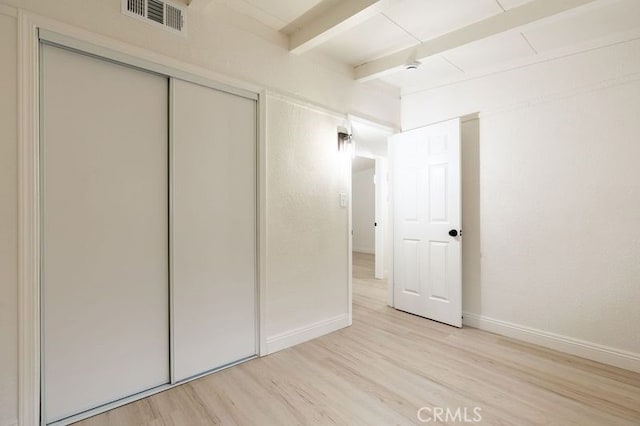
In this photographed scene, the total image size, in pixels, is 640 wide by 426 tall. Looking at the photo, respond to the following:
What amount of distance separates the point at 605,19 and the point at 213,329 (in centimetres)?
360

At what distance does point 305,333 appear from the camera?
9.00 ft

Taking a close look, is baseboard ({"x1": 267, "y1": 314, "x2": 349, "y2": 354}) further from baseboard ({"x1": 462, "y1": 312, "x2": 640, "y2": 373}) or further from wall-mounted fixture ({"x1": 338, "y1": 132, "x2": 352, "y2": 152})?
wall-mounted fixture ({"x1": 338, "y1": 132, "x2": 352, "y2": 152})

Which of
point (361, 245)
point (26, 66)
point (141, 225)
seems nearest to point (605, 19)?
point (141, 225)

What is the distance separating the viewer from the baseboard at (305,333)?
2529 mm

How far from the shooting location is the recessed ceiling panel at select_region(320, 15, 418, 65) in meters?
2.42

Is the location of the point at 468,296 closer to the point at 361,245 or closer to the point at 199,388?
the point at 199,388

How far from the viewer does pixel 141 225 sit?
1916 mm

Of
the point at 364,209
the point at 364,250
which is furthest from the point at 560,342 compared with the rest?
the point at 364,209

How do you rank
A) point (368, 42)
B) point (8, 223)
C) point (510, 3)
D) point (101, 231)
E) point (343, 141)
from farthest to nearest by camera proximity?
1. point (343, 141)
2. point (368, 42)
3. point (510, 3)
4. point (101, 231)
5. point (8, 223)

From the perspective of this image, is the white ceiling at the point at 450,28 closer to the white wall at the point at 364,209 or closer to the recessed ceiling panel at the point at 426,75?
the recessed ceiling panel at the point at 426,75

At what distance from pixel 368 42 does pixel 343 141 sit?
88 centimetres

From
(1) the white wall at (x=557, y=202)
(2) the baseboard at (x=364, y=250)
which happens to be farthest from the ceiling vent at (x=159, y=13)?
(2) the baseboard at (x=364, y=250)

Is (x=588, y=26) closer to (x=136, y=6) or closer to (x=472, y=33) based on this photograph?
(x=472, y=33)

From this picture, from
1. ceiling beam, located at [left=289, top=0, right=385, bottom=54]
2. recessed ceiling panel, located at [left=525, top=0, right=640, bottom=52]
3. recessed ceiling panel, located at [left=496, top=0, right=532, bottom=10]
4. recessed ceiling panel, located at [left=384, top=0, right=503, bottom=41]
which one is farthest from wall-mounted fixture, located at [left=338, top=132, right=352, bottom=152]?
recessed ceiling panel, located at [left=525, top=0, right=640, bottom=52]
